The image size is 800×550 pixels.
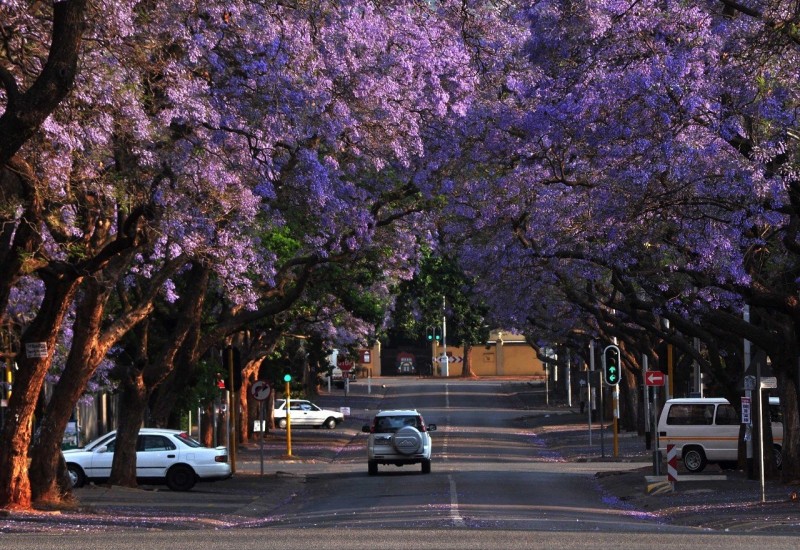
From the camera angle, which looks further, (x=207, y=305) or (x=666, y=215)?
(x=207, y=305)

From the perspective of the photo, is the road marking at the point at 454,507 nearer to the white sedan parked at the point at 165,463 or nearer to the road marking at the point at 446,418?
the white sedan parked at the point at 165,463

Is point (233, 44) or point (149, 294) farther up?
point (233, 44)

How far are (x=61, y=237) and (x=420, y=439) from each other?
56.6 ft

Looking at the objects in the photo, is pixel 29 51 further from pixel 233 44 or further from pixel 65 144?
pixel 233 44

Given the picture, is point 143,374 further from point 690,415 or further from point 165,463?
point 690,415

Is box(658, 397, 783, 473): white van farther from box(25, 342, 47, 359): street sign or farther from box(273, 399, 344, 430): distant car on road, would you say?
box(273, 399, 344, 430): distant car on road

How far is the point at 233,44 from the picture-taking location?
70.4 ft

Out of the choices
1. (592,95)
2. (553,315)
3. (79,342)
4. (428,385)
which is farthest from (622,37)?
(428,385)

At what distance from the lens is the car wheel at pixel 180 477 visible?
32.2 meters

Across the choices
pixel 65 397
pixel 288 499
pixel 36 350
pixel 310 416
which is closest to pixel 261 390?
pixel 288 499

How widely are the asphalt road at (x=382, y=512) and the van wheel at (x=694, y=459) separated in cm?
250

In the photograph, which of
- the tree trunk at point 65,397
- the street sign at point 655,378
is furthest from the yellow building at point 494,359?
the tree trunk at point 65,397

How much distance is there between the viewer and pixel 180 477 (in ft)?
106

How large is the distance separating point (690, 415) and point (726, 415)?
91cm
